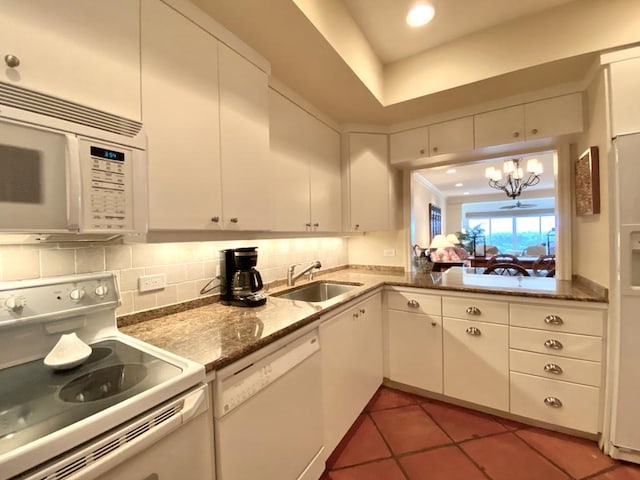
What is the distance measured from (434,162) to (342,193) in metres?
0.95

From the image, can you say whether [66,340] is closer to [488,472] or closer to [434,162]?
[488,472]

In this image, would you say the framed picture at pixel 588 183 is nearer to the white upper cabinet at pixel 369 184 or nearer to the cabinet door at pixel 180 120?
the white upper cabinet at pixel 369 184

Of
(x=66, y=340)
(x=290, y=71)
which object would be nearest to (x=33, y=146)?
(x=66, y=340)

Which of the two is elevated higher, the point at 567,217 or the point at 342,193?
the point at 342,193

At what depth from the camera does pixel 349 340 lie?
1848 mm

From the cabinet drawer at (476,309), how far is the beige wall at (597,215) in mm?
583

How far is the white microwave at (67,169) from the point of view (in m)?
0.74

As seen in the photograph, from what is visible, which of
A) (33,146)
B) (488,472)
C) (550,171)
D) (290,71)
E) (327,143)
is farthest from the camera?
(550,171)

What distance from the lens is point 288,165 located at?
6.48 feet

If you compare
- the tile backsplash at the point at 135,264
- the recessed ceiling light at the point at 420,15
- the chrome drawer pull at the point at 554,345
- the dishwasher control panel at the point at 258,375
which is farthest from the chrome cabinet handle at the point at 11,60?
the chrome drawer pull at the point at 554,345

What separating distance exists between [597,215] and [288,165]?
2.05 metres

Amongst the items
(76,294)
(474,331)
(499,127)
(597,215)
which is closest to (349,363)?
(474,331)

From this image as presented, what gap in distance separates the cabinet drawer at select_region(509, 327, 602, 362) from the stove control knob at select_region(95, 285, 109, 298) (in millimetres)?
2356

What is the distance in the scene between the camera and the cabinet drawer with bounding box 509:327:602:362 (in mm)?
1724
